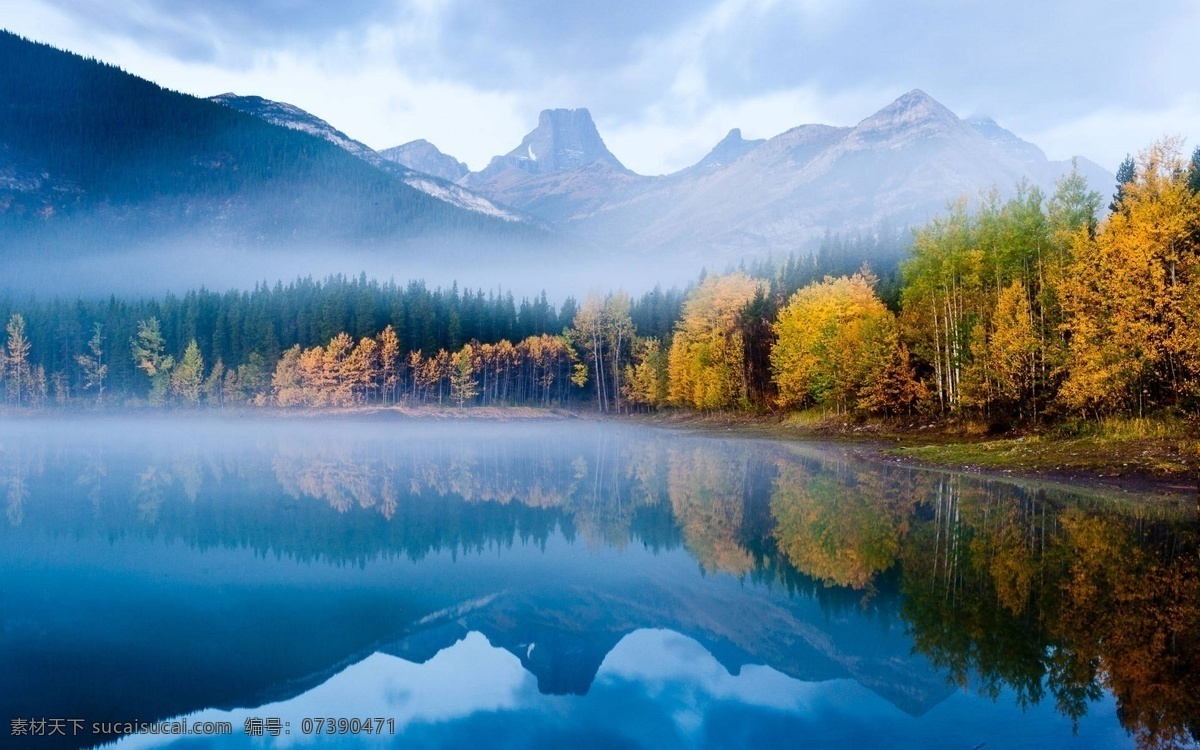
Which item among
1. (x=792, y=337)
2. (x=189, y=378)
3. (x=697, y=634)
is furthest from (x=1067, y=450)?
(x=189, y=378)

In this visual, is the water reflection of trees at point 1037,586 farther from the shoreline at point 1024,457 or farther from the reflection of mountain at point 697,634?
the shoreline at point 1024,457

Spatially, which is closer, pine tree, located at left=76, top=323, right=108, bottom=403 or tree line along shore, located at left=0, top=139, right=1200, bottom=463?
tree line along shore, located at left=0, top=139, right=1200, bottom=463

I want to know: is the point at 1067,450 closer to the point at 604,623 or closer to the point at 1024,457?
the point at 1024,457

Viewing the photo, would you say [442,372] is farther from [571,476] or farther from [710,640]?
[710,640]

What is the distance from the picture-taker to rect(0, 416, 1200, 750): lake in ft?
26.9

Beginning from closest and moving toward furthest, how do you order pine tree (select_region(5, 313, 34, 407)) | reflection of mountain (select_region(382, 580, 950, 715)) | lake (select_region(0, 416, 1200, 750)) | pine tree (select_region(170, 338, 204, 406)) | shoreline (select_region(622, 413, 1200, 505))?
lake (select_region(0, 416, 1200, 750)) < reflection of mountain (select_region(382, 580, 950, 715)) < shoreline (select_region(622, 413, 1200, 505)) < pine tree (select_region(170, 338, 204, 406)) < pine tree (select_region(5, 313, 34, 407))

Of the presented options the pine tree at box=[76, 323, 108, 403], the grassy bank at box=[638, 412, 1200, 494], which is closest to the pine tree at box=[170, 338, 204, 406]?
the pine tree at box=[76, 323, 108, 403]

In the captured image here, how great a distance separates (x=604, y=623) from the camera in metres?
11.9

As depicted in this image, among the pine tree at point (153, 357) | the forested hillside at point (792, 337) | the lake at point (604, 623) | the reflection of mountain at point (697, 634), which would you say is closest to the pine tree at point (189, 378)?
the forested hillside at point (792, 337)

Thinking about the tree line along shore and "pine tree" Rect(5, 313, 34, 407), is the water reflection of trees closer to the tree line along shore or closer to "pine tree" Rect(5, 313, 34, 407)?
the tree line along shore

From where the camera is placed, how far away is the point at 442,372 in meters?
119

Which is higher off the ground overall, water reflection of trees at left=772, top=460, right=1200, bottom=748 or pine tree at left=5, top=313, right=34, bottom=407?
pine tree at left=5, top=313, right=34, bottom=407

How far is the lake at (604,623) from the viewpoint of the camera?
820 cm

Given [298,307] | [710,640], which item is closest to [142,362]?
[298,307]
